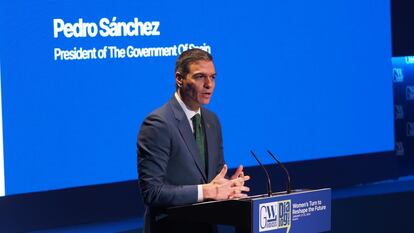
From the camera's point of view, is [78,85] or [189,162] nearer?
[189,162]

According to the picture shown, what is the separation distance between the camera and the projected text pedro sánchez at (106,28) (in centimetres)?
566

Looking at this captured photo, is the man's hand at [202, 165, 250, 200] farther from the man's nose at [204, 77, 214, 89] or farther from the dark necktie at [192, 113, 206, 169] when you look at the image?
the man's nose at [204, 77, 214, 89]

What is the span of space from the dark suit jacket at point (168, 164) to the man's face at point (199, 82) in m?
0.08

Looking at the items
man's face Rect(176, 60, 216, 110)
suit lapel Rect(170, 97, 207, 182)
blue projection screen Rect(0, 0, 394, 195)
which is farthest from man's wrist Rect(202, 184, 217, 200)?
blue projection screen Rect(0, 0, 394, 195)

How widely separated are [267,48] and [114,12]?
1.38 metres

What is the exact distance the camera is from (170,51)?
6.15m

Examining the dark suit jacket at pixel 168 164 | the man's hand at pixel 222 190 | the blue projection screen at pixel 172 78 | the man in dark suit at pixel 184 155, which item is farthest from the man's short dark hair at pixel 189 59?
the blue projection screen at pixel 172 78

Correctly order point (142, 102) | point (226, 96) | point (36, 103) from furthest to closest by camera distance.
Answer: point (226, 96), point (142, 102), point (36, 103)

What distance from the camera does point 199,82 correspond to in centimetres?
336

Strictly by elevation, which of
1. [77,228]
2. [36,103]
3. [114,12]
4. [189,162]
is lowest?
[77,228]

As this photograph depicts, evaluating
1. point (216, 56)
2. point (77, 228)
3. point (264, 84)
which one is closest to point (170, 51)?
point (216, 56)

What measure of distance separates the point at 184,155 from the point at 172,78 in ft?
9.43

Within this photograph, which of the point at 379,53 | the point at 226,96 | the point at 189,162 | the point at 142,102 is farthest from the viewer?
the point at 379,53

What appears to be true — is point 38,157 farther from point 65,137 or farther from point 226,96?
point 226,96
